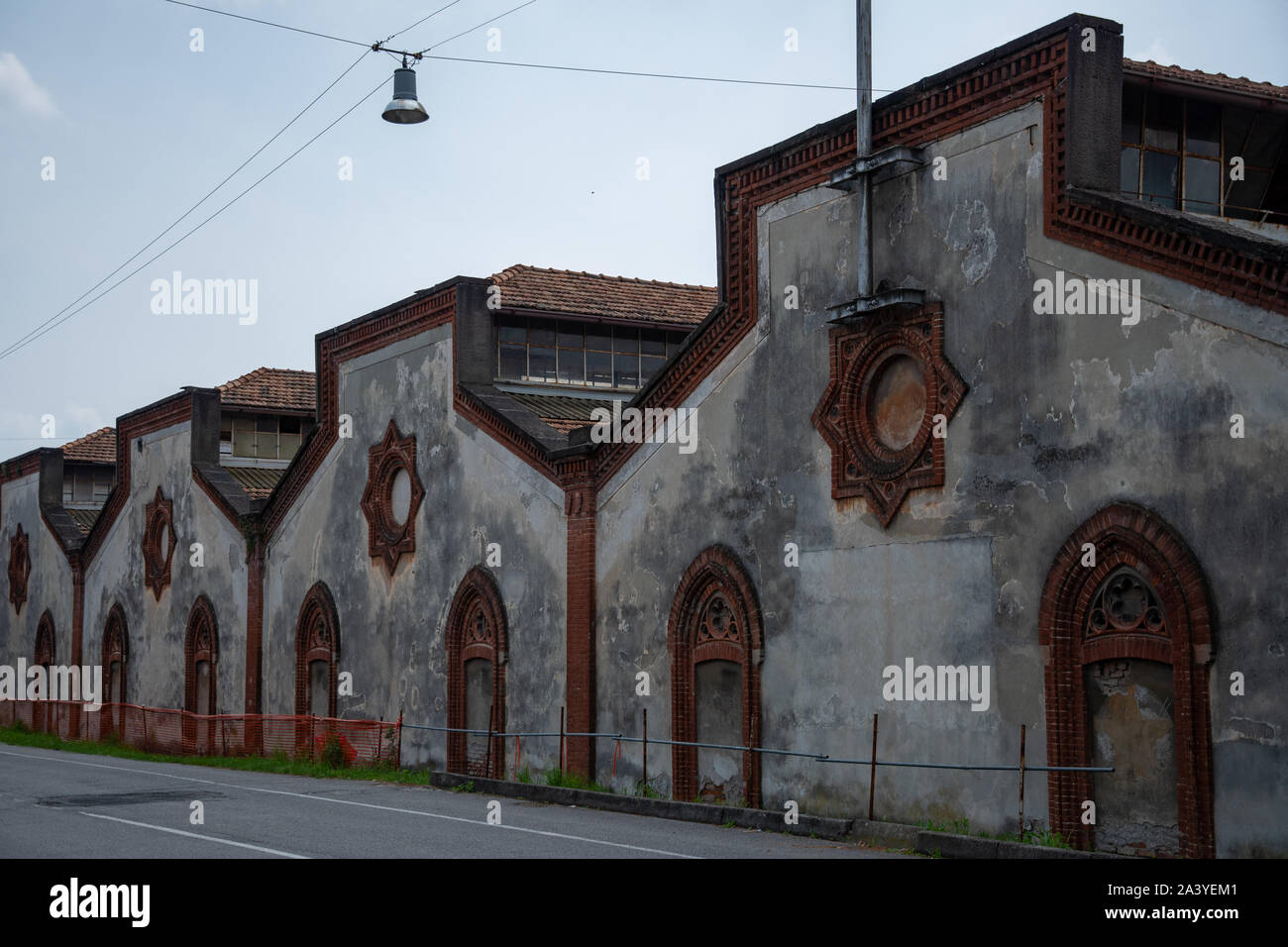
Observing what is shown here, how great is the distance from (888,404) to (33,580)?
35744mm

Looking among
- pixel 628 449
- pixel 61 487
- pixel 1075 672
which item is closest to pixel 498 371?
pixel 628 449

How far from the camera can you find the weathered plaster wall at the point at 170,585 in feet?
114

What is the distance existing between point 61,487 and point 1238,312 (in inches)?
1581

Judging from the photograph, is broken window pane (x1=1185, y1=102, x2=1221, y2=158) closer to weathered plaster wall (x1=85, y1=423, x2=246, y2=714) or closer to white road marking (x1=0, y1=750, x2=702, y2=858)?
white road marking (x1=0, y1=750, x2=702, y2=858)

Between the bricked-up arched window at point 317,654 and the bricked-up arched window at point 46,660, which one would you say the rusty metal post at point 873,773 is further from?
the bricked-up arched window at point 46,660

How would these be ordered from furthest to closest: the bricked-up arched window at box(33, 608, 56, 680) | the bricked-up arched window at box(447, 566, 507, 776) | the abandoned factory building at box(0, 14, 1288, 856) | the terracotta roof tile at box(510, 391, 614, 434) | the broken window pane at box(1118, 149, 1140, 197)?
the bricked-up arched window at box(33, 608, 56, 680) → the terracotta roof tile at box(510, 391, 614, 434) → the bricked-up arched window at box(447, 566, 507, 776) → the broken window pane at box(1118, 149, 1140, 197) → the abandoned factory building at box(0, 14, 1288, 856)

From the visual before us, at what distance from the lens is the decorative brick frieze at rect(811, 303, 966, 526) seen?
1778cm

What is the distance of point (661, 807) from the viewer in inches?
790

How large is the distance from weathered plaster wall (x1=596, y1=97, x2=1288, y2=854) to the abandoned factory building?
0.04 meters

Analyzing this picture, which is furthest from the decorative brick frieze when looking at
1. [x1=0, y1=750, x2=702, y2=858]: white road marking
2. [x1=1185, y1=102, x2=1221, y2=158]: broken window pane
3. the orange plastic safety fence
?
the orange plastic safety fence

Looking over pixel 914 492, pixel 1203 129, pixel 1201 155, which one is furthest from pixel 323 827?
pixel 1203 129

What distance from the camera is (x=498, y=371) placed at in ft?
98.8
